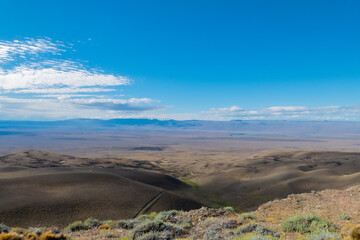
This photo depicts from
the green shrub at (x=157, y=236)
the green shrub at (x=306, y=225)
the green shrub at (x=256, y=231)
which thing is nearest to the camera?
the green shrub at (x=256, y=231)

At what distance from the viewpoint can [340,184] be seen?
133ft

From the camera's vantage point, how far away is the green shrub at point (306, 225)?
9.32 meters

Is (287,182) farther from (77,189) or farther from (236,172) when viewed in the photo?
(77,189)

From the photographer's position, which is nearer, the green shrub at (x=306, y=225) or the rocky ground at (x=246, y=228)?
the rocky ground at (x=246, y=228)

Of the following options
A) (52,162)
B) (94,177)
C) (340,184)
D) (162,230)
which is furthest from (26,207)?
(52,162)

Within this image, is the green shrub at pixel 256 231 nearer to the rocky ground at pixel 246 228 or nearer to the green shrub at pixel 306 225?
the rocky ground at pixel 246 228

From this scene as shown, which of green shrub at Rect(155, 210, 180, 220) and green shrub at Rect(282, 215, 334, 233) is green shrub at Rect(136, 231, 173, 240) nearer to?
green shrub at Rect(155, 210, 180, 220)

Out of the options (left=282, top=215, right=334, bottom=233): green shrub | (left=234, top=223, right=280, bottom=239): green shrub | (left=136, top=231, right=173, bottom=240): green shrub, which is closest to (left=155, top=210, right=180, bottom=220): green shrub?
(left=136, top=231, right=173, bottom=240): green shrub

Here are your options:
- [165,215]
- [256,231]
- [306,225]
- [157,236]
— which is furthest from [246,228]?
[165,215]

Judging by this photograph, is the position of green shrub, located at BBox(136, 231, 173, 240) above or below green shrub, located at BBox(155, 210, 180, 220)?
above

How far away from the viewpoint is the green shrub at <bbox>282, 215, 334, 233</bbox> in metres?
9.32

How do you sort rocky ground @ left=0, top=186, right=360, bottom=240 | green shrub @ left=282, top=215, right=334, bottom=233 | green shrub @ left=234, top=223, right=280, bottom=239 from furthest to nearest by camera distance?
green shrub @ left=282, top=215, right=334, bottom=233, green shrub @ left=234, top=223, right=280, bottom=239, rocky ground @ left=0, top=186, right=360, bottom=240

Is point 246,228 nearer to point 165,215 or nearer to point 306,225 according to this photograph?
point 306,225

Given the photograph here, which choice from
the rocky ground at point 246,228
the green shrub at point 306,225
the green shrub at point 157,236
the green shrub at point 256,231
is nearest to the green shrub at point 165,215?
the rocky ground at point 246,228
